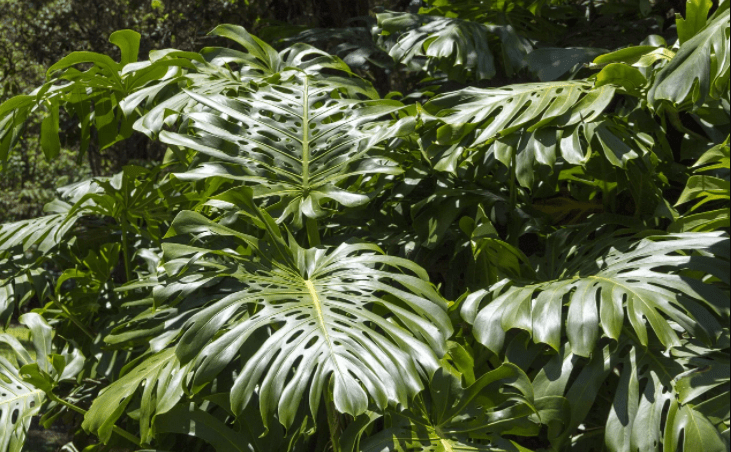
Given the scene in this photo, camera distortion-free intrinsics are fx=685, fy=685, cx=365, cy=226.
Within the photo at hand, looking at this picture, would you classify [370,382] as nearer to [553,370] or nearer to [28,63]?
[553,370]

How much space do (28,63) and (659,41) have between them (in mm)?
4860

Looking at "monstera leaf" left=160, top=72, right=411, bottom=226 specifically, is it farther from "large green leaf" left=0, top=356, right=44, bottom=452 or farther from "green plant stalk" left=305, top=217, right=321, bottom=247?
"large green leaf" left=0, top=356, right=44, bottom=452

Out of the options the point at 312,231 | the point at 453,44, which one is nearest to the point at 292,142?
the point at 312,231

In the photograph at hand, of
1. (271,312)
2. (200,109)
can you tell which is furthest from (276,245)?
(200,109)

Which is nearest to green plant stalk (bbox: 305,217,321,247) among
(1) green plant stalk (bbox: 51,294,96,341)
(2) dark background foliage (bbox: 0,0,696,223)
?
(1) green plant stalk (bbox: 51,294,96,341)

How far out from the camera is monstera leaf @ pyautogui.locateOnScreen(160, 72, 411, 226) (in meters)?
1.50

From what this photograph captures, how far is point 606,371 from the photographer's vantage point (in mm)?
1258

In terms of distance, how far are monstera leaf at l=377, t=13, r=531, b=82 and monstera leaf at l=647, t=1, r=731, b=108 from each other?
901 millimetres

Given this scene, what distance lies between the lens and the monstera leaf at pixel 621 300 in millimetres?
1144

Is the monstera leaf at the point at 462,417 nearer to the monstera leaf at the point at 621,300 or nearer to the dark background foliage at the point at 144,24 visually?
the monstera leaf at the point at 621,300

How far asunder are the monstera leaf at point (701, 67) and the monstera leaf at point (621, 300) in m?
0.27

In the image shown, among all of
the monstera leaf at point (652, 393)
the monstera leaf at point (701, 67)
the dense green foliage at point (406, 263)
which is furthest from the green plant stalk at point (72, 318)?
the monstera leaf at point (701, 67)

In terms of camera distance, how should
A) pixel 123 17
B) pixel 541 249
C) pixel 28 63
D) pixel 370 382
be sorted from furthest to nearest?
pixel 28 63, pixel 123 17, pixel 541 249, pixel 370 382

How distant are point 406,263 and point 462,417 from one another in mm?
315
